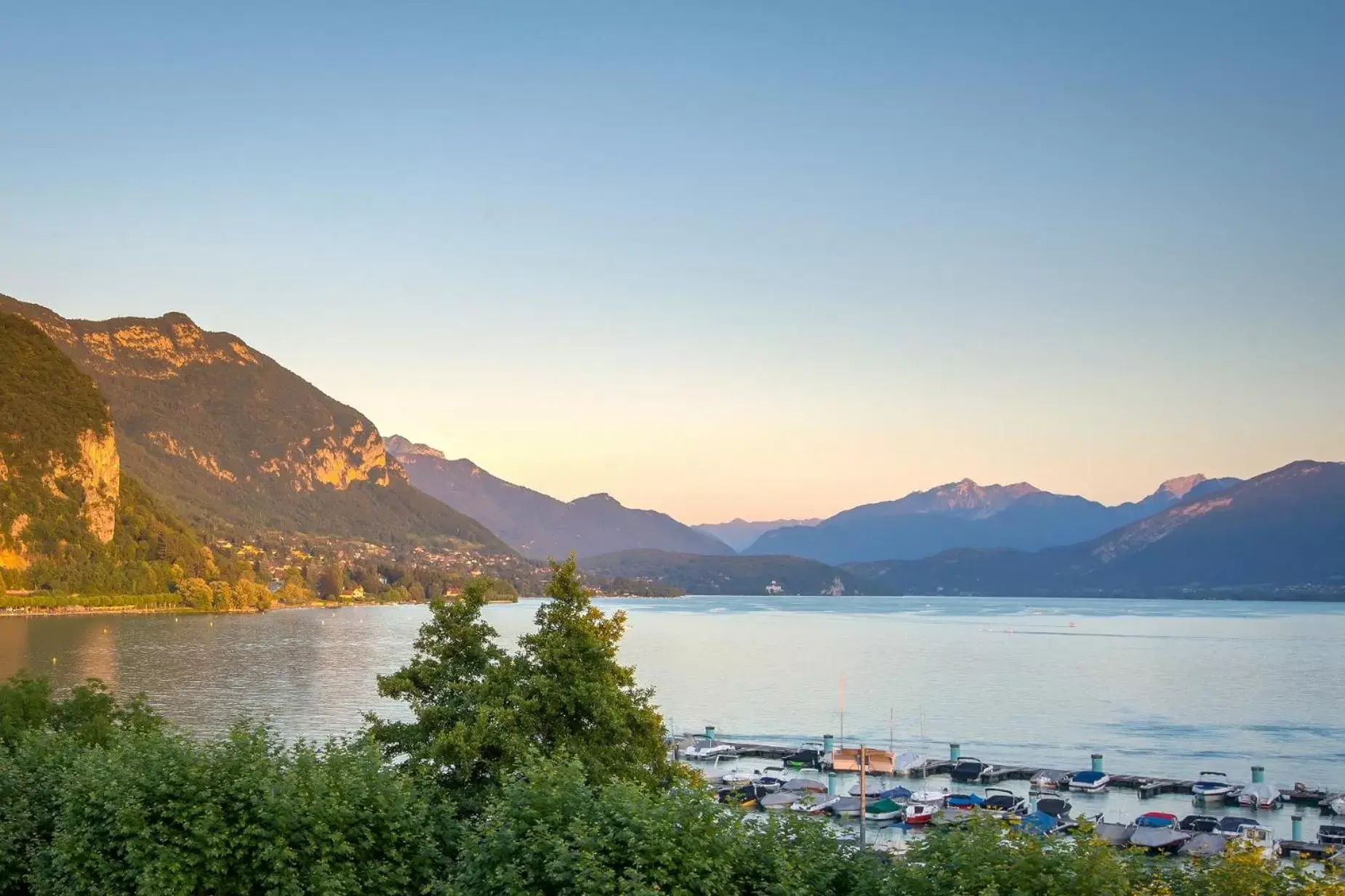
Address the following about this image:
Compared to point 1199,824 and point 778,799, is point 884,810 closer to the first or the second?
point 778,799

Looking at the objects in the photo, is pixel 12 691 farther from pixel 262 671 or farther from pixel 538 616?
pixel 262 671

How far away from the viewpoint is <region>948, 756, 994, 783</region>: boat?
60.1 m

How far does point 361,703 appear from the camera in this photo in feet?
257

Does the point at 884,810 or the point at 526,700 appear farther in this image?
the point at 884,810

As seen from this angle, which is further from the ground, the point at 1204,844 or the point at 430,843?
the point at 430,843

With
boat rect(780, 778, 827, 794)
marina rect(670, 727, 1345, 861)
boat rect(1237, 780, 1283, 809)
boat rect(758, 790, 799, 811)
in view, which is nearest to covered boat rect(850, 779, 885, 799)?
marina rect(670, 727, 1345, 861)

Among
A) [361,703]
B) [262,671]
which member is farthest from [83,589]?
[361,703]

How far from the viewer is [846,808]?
51.8 m

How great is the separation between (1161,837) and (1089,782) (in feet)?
42.6

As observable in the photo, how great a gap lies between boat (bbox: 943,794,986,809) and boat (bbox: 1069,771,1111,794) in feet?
23.7

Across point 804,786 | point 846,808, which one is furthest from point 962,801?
point 804,786

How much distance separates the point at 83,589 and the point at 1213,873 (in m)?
205

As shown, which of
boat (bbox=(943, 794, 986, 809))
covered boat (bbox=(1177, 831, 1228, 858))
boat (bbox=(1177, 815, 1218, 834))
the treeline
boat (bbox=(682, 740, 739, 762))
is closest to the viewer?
the treeline

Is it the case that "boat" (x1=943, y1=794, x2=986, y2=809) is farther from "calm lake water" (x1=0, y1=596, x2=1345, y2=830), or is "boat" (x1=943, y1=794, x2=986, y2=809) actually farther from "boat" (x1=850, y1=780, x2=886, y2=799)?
"calm lake water" (x1=0, y1=596, x2=1345, y2=830)
